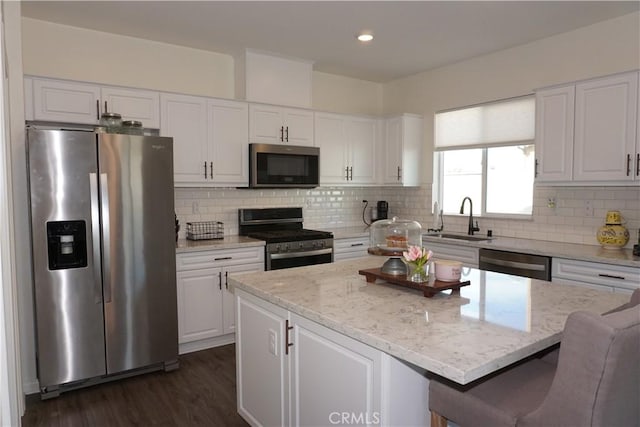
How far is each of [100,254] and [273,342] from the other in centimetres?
158

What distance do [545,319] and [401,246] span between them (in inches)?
30.2

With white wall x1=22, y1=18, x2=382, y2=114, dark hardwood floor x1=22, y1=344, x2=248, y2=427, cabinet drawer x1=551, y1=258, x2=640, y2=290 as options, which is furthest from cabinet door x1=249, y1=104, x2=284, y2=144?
cabinet drawer x1=551, y1=258, x2=640, y2=290

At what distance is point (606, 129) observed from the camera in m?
3.27

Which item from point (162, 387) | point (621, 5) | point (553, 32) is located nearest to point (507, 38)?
point (553, 32)

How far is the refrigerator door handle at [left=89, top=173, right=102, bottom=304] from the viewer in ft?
9.63

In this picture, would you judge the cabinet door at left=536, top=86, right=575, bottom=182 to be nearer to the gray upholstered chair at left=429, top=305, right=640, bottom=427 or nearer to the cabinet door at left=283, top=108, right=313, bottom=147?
the cabinet door at left=283, top=108, right=313, bottom=147

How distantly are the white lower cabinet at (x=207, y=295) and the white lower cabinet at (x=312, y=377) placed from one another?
1351 millimetres

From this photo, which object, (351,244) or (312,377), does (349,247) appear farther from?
(312,377)

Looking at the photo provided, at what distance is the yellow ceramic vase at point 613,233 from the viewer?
3393 millimetres

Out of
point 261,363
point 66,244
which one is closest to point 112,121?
point 66,244

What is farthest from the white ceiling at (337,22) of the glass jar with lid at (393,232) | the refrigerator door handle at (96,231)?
the glass jar with lid at (393,232)

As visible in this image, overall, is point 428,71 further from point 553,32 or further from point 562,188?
point 562,188

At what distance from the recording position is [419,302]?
6.31 feet

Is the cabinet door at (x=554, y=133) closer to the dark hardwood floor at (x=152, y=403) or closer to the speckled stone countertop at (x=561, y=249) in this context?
the speckled stone countertop at (x=561, y=249)
